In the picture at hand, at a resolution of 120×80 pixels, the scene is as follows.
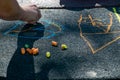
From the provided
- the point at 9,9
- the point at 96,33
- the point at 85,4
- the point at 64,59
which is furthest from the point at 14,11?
the point at 85,4

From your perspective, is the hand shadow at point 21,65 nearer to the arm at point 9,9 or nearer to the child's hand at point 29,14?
the child's hand at point 29,14

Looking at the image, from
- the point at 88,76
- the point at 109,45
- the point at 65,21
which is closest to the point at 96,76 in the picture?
the point at 88,76

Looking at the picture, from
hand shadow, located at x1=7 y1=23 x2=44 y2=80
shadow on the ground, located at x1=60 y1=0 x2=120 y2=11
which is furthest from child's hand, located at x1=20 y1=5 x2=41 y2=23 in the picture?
shadow on the ground, located at x1=60 y1=0 x2=120 y2=11

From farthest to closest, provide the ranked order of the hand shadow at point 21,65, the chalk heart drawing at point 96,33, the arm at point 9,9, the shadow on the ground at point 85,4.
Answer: the shadow on the ground at point 85,4 → the chalk heart drawing at point 96,33 → the hand shadow at point 21,65 → the arm at point 9,9

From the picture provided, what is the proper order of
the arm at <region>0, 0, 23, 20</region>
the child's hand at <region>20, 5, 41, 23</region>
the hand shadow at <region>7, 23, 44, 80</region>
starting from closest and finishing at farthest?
the arm at <region>0, 0, 23, 20</region>
the hand shadow at <region>7, 23, 44, 80</region>
the child's hand at <region>20, 5, 41, 23</region>

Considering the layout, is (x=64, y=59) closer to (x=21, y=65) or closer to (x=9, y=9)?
(x=21, y=65)

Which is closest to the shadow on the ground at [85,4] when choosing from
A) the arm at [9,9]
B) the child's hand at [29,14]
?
the child's hand at [29,14]

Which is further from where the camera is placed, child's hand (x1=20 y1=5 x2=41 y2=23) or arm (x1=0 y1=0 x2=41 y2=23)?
child's hand (x1=20 y1=5 x2=41 y2=23)

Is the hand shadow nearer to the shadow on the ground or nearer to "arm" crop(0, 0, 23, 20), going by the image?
"arm" crop(0, 0, 23, 20)

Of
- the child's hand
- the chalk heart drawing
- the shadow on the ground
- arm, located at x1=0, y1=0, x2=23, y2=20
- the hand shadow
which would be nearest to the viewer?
arm, located at x1=0, y1=0, x2=23, y2=20

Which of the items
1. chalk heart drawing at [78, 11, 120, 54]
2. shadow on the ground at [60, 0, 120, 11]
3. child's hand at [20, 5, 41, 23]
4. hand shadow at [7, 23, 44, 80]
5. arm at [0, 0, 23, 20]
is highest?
arm at [0, 0, 23, 20]
